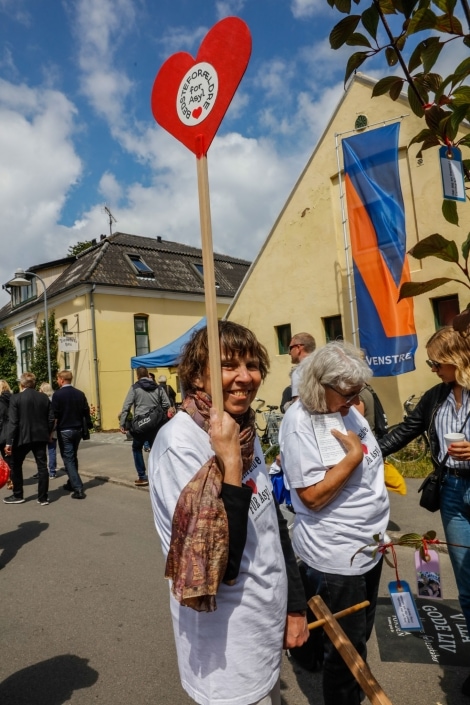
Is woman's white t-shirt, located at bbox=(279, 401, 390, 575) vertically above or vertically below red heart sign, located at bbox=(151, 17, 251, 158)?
below

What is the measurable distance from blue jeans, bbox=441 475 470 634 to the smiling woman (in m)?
1.19

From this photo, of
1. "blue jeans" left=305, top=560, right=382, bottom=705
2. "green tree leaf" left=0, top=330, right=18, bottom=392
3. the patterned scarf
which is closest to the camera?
the patterned scarf

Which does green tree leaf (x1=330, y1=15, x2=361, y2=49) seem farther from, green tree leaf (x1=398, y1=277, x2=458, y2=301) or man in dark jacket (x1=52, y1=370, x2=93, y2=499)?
man in dark jacket (x1=52, y1=370, x2=93, y2=499)

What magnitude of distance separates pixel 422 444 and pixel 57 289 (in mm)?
17342

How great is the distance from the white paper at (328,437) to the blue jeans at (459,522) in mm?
795

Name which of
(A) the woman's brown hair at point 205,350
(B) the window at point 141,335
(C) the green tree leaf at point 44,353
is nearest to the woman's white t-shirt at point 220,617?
(A) the woman's brown hair at point 205,350

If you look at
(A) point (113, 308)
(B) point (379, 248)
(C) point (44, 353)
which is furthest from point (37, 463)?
(C) point (44, 353)

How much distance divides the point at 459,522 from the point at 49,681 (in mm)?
2571

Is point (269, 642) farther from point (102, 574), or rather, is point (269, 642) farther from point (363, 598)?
point (102, 574)

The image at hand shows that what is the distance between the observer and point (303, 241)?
1151 centimetres

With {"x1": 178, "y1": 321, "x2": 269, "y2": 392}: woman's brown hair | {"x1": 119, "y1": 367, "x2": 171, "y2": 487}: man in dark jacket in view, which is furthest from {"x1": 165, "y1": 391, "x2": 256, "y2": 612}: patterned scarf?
{"x1": 119, "y1": 367, "x2": 171, "y2": 487}: man in dark jacket

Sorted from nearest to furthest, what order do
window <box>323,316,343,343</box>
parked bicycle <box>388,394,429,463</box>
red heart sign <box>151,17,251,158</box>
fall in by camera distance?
red heart sign <box>151,17,251,158</box>, parked bicycle <box>388,394,429,463</box>, window <box>323,316,343,343</box>

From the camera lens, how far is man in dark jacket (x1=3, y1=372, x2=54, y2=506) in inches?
297

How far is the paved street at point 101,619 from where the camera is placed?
290 centimetres
